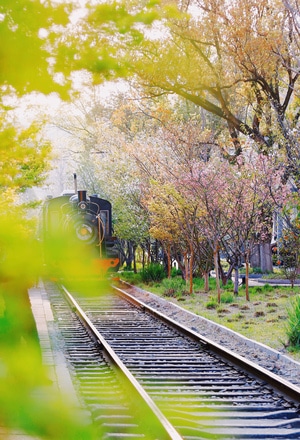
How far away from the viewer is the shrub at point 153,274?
26125 millimetres

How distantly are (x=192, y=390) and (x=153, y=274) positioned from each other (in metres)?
18.1

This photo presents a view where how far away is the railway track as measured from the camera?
6.24 meters

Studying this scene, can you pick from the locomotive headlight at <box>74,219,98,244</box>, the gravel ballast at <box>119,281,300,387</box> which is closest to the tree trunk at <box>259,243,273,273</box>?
the locomotive headlight at <box>74,219,98,244</box>

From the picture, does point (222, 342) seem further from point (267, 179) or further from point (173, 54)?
point (173, 54)

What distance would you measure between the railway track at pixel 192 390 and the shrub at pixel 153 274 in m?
12.8

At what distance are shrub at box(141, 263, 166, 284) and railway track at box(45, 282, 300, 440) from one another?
12.8 m

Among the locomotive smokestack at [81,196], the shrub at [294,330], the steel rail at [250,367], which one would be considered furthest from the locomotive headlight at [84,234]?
the shrub at [294,330]

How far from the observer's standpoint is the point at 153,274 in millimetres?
26078

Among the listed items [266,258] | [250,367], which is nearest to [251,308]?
[250,367]

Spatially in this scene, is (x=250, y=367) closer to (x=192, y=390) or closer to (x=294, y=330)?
(x=192, y=390)

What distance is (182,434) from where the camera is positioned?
6.05m

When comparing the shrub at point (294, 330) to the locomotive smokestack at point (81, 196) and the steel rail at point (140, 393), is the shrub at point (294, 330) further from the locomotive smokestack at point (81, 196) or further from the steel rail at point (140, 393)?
the locomotive smokestack at point (81, 196)

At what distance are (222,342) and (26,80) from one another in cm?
1064

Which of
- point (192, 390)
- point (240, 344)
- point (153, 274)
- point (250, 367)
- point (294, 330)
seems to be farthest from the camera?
point (153, 274)
